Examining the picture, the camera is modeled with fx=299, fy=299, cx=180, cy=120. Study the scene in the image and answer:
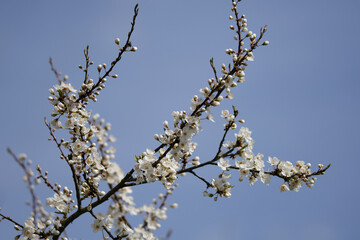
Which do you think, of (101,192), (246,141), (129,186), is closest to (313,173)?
(246,141)

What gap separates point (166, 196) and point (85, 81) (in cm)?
212

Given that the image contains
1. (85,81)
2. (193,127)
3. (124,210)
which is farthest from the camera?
(85,81)

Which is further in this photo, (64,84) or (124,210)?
(64,84)

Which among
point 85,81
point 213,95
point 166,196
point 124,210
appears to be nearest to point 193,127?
point 213,95

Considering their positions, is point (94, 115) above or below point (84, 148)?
above

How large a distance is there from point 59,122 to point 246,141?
280 centimetres

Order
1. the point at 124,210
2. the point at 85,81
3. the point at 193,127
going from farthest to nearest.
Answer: the point at 85,81 < the point at 193,127 < the point at 124,210

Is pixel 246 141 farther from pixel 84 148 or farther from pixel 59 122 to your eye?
pixel 59 122

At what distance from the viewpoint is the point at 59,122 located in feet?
14.8

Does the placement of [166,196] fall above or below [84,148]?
below

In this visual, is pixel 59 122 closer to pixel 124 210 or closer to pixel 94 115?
pixel 94 115

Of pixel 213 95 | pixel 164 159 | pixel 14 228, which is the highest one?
pixel 213 95

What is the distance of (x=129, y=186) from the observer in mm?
4281

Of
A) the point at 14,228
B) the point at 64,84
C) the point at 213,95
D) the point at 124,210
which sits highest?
the point at 64,84
